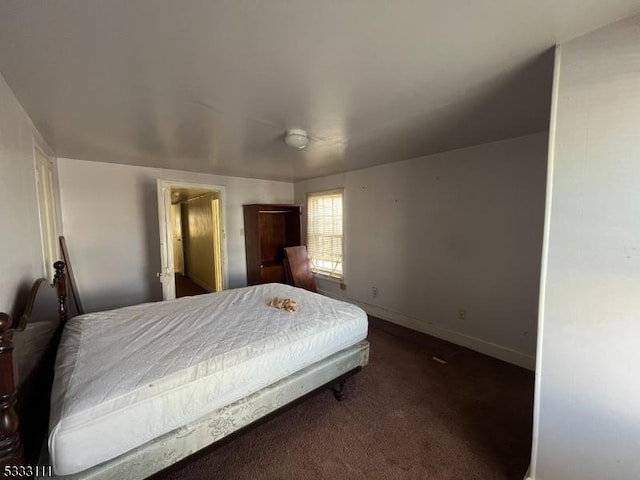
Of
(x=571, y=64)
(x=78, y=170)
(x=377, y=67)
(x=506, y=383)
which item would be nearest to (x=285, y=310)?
(x=377, y=67)

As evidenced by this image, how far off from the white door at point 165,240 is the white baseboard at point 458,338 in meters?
2.78

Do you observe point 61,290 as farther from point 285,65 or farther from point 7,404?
point 285,65

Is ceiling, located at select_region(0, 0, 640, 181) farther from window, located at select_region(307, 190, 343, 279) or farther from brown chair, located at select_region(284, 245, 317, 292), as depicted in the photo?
brown chair, located at select_region(284, 245, 317, 292)

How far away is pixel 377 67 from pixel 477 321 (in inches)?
109

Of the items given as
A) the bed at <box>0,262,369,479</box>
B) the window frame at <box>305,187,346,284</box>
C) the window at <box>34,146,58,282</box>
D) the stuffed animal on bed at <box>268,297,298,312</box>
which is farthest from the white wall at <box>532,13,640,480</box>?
the window at <box>34,146,58,282</box>

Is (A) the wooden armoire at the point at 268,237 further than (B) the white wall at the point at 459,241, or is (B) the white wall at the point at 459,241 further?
(A) the wooden armoire at the point at 268,237

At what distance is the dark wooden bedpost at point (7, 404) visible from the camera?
2.67 ft

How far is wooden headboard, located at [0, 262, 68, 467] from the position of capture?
2.75 ft

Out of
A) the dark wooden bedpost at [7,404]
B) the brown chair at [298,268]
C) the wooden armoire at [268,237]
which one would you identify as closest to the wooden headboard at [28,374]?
the dark wooden bedpost at [7,404]

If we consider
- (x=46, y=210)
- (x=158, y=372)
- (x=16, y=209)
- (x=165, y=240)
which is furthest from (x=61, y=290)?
(x=158, y=372)

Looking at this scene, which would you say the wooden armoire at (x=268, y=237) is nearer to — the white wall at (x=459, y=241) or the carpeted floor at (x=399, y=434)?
the white wall at (x=459, y=241)

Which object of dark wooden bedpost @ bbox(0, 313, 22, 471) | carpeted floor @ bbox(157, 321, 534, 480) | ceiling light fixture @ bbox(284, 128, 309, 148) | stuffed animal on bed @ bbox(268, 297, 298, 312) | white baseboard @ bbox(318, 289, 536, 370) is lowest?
carpeted floor @ bbox(157, 321, 534, 480)

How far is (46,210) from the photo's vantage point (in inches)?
92.4

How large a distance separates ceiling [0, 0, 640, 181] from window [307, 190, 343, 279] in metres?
2.08
